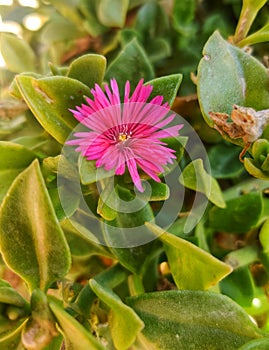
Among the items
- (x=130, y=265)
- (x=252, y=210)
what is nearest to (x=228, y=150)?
(x=252, y=210)

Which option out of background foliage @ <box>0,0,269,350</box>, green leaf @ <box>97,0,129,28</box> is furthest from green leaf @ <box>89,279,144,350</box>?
green leaf @ <box>97,0,129,28</box>

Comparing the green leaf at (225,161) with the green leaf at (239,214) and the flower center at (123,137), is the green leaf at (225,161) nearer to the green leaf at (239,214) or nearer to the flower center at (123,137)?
the green leaf at (239,214)

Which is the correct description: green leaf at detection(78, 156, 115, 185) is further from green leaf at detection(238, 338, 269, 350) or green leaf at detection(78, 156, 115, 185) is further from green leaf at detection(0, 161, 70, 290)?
green leaf at detection(238, 338, 269, 350)

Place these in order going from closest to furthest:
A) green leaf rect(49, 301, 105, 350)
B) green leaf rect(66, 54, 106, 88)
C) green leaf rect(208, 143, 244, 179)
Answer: green leaf rect(49, 301, 105, 350) → green leaf rect(66, 54, 106, 88) → green leaf rect(208, 143, 244, 179)

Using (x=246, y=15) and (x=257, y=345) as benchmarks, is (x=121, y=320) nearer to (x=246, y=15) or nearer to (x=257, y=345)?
(x=257, y=345)

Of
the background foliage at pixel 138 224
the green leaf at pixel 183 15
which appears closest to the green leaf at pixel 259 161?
the background foliage at pixel 138 224

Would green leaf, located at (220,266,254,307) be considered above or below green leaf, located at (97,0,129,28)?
below

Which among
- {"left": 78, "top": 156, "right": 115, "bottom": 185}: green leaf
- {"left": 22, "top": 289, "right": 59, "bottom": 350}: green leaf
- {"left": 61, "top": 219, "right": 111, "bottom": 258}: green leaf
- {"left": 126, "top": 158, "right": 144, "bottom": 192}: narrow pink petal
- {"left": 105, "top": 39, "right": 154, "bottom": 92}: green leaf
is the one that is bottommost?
{"left": 61, "top": 219, "right": 111, "bottom": 258}: green leaf

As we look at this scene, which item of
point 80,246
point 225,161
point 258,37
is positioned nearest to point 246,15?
point 258,37

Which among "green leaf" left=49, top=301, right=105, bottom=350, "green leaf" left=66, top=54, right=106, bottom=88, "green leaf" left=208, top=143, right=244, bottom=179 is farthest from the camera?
"green leaf" left=208, top=143, right=244, bottom=179
